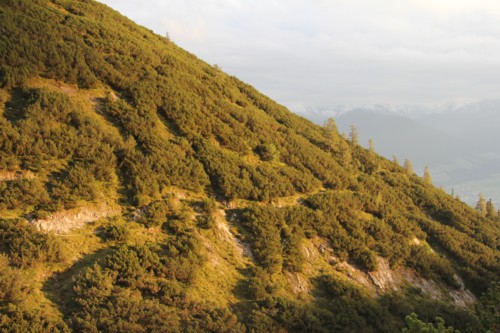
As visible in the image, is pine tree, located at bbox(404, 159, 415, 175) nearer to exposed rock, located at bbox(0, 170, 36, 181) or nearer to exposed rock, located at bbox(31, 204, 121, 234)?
exposed rock, located at bbox(31, 204, 121, 234)

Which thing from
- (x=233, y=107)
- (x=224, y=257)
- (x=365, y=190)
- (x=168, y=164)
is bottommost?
(x=224, y=257)

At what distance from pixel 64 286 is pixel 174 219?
20.7 ft

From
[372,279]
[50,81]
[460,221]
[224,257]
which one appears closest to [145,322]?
[224,257]

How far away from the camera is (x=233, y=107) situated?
106 feet

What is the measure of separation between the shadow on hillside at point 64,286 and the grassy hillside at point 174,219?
56 millimetres

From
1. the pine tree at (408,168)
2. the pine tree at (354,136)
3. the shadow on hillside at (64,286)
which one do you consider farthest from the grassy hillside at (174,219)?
the pine tree at (354,136)

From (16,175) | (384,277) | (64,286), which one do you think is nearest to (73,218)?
(16,175)

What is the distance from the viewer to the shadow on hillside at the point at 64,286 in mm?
12047

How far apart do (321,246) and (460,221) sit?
2318 centimetres

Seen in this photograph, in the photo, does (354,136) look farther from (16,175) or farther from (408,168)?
(16,175)

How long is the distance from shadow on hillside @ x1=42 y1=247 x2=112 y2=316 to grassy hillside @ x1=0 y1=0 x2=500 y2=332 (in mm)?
56

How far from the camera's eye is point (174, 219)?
58.6 ft

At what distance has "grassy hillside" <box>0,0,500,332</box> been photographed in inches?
518

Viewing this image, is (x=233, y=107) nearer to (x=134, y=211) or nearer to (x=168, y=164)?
(x=168, y=164)
